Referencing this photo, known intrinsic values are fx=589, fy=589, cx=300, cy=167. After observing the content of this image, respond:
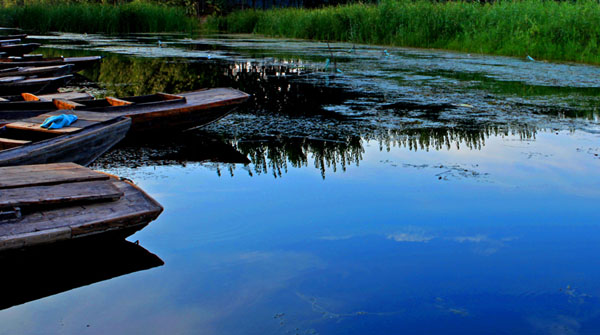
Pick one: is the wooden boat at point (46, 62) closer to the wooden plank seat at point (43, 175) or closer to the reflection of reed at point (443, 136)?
the reflection of reed at point (443, 136)

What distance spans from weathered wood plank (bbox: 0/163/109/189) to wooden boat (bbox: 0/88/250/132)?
5.96 feet

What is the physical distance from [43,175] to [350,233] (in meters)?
2.08

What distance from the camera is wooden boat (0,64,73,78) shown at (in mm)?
9625

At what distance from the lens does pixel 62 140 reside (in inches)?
188

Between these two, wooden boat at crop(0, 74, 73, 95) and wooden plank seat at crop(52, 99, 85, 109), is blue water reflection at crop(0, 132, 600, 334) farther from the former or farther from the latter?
wooden boat at crop(0, 74, 73, 95)

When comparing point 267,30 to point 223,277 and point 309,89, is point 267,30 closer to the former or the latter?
point 309,89

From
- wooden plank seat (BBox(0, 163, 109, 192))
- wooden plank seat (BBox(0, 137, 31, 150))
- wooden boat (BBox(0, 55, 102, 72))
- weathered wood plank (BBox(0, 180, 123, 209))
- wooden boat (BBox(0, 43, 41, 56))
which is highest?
wooden boat (BBox(0, 43, 41, 56))

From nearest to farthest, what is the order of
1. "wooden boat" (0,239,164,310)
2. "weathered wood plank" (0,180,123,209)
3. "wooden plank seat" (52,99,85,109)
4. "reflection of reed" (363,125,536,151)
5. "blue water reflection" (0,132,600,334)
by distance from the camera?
"blue water reflection" (0,132,600,334) → "wooden boat" (0,239,164,310) → "weathered wood plank" (0,180,123,209) → "wooden plank seat" (52,99,85,109) → "reflection of reed" (363,125,536,151)

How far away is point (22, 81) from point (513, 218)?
7.55m

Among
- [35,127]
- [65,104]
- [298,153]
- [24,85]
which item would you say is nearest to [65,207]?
[35,127]

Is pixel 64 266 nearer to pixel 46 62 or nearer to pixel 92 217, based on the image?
pixel 92 217

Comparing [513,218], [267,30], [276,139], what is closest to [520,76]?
[276,139]

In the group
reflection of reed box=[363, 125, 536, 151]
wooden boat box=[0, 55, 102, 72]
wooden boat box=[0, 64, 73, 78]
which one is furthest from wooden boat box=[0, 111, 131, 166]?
wooden boat box=[0, 55, 102, 72]

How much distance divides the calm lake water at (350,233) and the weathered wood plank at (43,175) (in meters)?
0.57
